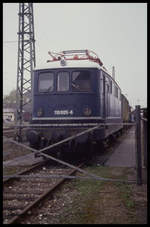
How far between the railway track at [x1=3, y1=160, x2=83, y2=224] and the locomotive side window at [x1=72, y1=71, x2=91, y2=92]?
9.41 feet

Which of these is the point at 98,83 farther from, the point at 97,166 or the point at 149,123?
the point at 149,123

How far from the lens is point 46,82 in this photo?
1029 cm

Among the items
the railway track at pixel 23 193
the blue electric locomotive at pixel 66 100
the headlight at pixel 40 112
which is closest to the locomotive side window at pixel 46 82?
the blue electric locomotive at pixel 66 100

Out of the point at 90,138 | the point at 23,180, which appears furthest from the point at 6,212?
the point at 90,138

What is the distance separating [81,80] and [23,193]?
4.86 metres

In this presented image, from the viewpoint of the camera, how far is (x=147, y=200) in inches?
206

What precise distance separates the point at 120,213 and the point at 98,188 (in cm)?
164

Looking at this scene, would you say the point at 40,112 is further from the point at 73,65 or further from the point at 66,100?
the point at 73,65

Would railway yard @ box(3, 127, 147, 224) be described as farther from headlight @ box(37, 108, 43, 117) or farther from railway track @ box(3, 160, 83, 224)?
headlight @ box(37, 108, 43, 117)

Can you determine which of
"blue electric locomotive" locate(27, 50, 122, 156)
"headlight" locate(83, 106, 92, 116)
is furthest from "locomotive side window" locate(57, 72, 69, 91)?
"headlight" locate(83, 106, 92, 116)

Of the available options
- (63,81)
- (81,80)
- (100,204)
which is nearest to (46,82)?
(63,81)

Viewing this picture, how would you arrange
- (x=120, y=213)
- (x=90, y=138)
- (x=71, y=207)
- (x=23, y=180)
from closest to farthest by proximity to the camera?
1. (x=120, y=213)
2. (x=71, y=207)
3. (x=23, y=180)
4. (x=90, y=138)

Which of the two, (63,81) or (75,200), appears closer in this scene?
(75,200)

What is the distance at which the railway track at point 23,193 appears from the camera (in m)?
4.88
